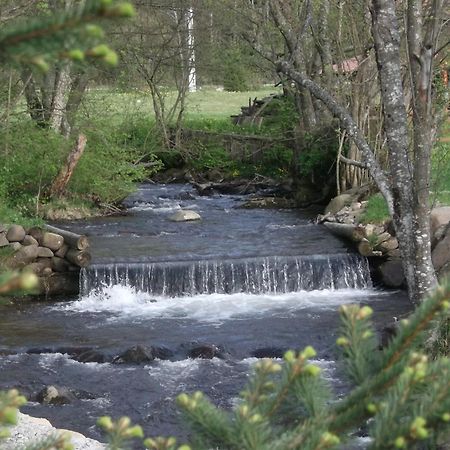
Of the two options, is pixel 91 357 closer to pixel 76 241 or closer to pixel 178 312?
pixel 178 312

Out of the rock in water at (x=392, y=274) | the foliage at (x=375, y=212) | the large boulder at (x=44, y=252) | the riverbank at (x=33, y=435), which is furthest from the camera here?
the foliage at (x=375, y=212)

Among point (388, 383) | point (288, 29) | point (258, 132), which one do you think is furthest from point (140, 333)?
point (258, 132)

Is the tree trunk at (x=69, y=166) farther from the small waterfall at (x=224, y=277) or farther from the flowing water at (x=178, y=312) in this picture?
the small waterfall at (x=224, y=277)

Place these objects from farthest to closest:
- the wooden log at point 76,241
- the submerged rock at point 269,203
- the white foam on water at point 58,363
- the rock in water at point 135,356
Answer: the submerged rock at point 269,203
the wooden log at point 76,241
the rock in water at point 135,356
the white foam on water at point 58,363

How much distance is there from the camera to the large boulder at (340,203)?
61.4ft

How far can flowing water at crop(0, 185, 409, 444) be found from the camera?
32.1ft

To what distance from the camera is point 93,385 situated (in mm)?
9953

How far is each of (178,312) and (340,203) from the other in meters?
6.65

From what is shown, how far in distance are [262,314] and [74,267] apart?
12.3 ft

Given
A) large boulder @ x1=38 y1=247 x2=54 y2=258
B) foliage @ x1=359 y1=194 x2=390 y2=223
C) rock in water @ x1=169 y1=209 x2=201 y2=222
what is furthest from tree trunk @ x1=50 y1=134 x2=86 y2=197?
foliage @ x1=359 y1=194 x2=390 y2=223

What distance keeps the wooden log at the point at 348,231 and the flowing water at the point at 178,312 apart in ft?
0.80

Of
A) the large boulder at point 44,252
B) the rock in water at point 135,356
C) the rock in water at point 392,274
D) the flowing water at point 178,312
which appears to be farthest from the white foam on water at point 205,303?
the rock in water at point 135,356

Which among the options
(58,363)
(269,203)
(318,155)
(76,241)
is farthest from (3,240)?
(318,155)

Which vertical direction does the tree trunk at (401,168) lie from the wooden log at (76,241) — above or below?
above
